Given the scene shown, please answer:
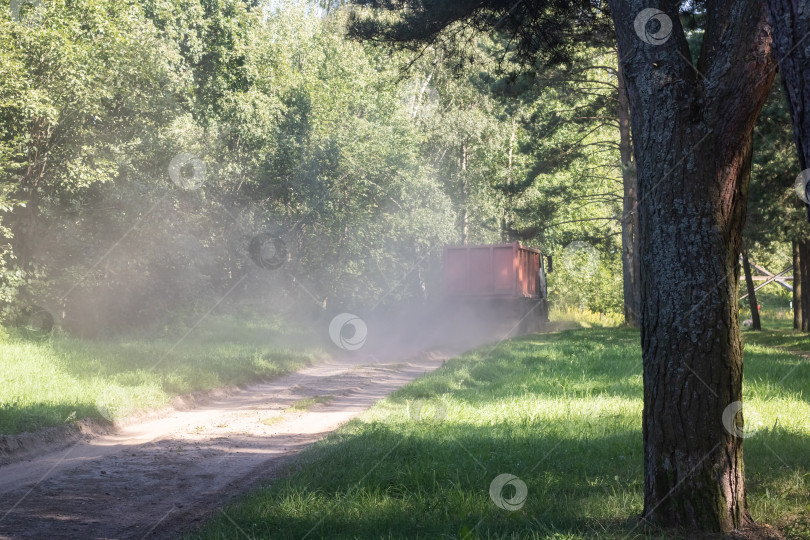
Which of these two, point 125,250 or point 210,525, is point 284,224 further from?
point 210,525

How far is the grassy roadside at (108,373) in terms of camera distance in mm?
9469

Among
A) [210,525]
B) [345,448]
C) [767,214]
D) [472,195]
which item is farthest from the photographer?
[472,195]

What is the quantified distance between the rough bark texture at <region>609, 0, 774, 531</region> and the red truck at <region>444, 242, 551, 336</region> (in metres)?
22.7

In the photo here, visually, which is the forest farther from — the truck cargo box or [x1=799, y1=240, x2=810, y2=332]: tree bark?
[x1=799, y1=240, x2=810, y2=332]: tree bark

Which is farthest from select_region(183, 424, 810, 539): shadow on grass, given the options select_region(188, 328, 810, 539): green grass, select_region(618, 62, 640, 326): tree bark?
select_region(618, 62, 640, 326): tree bark

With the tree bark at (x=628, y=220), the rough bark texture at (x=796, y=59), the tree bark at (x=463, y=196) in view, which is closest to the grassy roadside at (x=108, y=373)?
the rough bark texture at (x=796, y=59)

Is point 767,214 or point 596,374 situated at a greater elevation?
point 767,214

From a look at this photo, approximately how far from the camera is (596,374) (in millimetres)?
13336

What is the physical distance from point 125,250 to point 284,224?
27.5ft

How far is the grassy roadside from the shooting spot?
9.47 meters

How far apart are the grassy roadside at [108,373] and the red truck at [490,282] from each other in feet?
30.5

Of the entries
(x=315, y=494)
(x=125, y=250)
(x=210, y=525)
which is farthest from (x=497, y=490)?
(x=125, y=250)

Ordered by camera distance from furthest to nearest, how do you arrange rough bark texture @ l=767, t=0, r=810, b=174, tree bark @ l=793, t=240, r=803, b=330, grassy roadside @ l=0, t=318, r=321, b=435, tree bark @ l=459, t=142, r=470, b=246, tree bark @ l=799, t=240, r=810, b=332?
tree bark @ l=459, t=142, r=470, b=246
tree bark @ l=793, t=240, r=803, b=330
tree bark @ l=799, t=240, r=810, b=332
grassy roadside @ l=0, t=318, r=321, b=435
rough bark texture @ l=767, t=0, r=810, b=174

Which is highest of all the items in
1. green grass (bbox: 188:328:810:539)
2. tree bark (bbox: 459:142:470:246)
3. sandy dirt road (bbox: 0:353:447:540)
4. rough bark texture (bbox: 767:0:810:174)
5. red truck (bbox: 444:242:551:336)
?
tree bark (bbox: 459:142:470:246)
